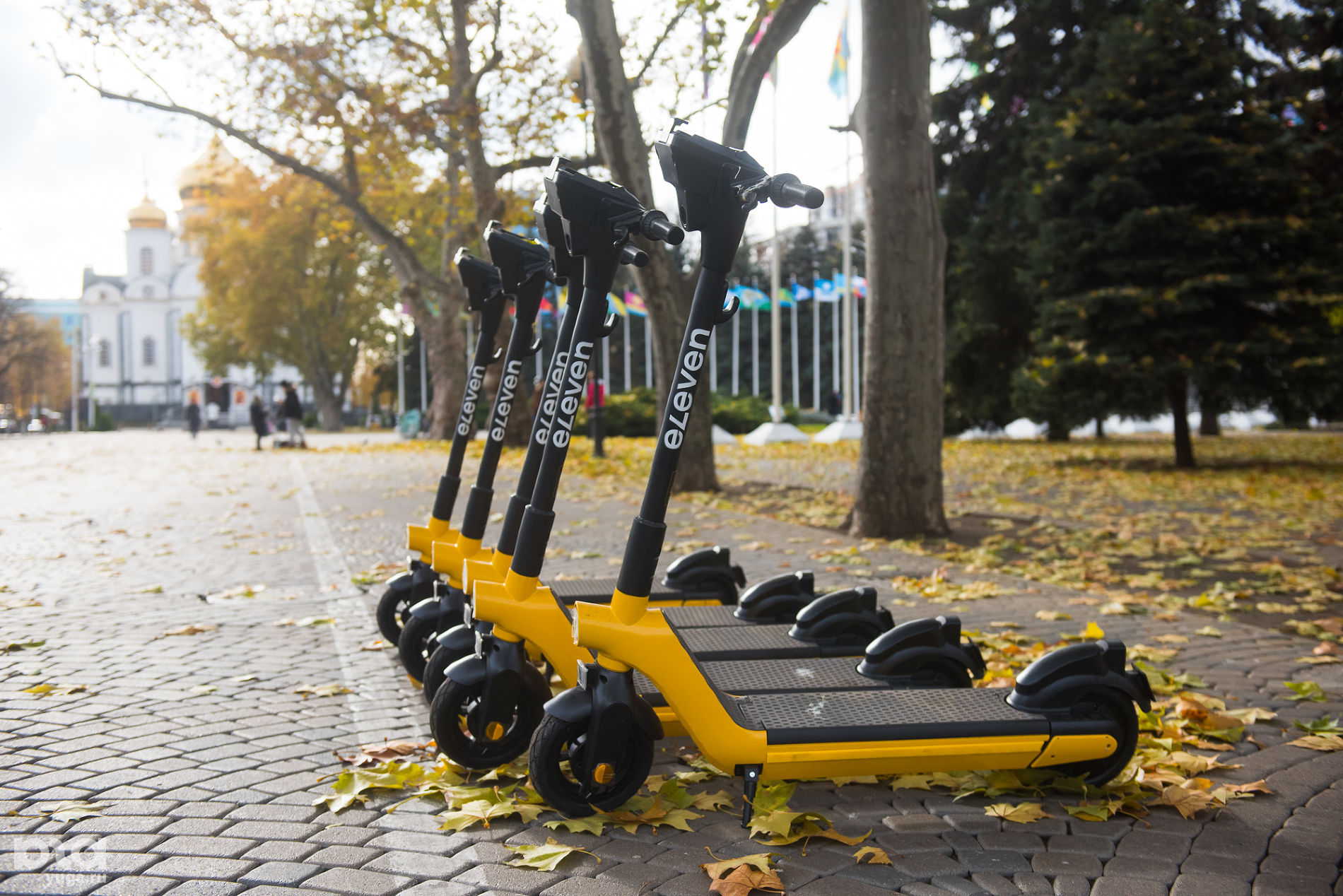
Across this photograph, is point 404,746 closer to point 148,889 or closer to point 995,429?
point 148,889

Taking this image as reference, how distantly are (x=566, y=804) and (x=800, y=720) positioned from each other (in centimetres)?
73

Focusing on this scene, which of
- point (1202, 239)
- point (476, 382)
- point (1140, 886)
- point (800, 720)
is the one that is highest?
point (1202, 239)

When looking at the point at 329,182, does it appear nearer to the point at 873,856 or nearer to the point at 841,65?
the point at 841,65

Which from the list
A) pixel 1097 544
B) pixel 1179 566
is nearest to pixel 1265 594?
pixel 1179 566

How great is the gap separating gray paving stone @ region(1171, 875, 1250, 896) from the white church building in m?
94.1

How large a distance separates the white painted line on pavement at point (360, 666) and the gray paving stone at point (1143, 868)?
234cm

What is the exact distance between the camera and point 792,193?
2.83 meters

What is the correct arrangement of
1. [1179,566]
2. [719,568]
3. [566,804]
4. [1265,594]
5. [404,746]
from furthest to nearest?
[1179,566]
[1265,594]
[719,568]
[404,746]
[566,804]

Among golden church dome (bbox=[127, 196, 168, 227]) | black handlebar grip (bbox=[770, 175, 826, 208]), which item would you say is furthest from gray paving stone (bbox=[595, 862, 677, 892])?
golden church dome (bbox=[127, 196, 168, 227])

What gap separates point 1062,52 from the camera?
22781 mm

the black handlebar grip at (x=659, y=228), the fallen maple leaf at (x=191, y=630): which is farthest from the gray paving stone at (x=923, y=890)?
the fallen maple leaf at (x=191, y=630)

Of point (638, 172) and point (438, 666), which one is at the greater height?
point (638, 172)

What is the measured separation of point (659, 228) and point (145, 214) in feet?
361

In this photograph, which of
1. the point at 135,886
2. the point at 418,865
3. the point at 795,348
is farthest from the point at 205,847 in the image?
the point at 795,348
